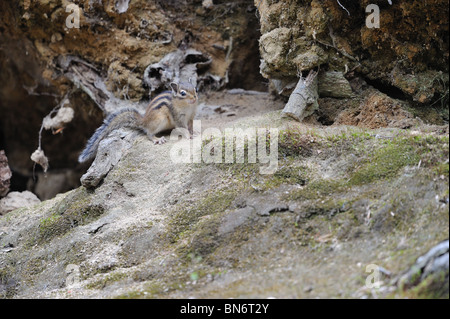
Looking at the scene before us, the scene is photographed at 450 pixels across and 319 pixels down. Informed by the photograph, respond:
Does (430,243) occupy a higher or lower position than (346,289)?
higher

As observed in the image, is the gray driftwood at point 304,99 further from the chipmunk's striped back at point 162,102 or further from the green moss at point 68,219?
the green moss at point 68,219

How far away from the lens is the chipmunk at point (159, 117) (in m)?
6.96

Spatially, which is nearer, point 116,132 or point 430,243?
point 430,243

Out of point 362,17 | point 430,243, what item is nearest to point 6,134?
point 362,17

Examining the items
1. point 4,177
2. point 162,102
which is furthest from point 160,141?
point 4,177

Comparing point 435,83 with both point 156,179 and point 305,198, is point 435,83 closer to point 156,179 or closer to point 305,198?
point 305,198

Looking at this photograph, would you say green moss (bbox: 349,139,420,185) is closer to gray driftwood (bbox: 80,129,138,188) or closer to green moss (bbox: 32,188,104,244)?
green moss (bbox: 32,188,104,244)

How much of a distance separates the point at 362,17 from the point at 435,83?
1.20 meters

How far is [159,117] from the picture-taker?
6910 millimetres

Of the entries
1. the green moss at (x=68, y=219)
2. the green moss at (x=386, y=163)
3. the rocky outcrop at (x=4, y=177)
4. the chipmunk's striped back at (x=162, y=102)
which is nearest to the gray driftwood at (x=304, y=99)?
the green moss at (x=386, y=163)

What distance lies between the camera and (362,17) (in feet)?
19.9

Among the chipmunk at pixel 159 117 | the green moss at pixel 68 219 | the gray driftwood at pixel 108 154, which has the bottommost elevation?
the green moss at pixel 68 219

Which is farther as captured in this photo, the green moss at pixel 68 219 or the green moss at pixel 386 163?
the green moss at pixel 68 219

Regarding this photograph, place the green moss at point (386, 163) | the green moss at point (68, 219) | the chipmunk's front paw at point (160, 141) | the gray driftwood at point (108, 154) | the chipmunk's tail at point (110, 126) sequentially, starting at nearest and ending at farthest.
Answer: the green moss at point (386, 163)
the green moss at point (68, 219)
the gray driftwood at point (108, 154)
the chipmunk's front paw at point (160, 141)
the chipmunk's tail at point (110, 126)
